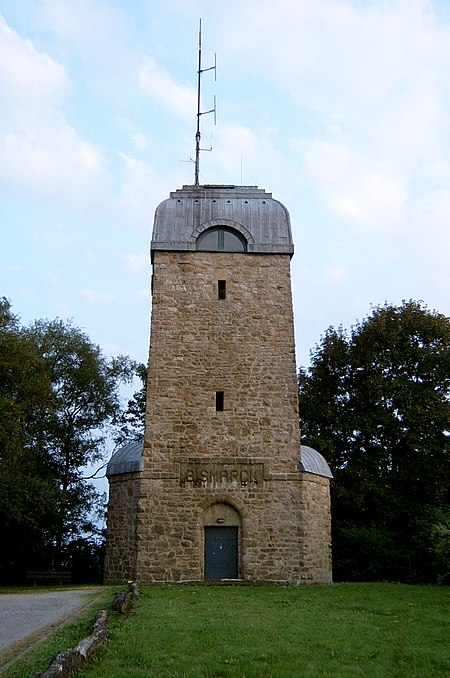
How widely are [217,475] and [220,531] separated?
1514 millimetres

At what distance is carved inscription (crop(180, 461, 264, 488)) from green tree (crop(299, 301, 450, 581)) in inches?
288

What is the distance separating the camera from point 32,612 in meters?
12.7

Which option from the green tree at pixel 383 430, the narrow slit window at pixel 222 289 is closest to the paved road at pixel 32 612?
the narrow slit window at pixel 222 289

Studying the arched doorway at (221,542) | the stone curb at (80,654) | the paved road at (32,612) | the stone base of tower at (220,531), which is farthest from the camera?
the arched doorway at (221,542)

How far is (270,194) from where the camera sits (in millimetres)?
23609

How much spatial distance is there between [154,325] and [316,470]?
6.34m

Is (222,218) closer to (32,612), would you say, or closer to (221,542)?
A: (221,542)

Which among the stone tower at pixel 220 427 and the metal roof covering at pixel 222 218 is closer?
the stone tower at pixel 220 427

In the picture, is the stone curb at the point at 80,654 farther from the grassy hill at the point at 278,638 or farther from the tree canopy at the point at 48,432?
the tree canopy at the point at 48,432

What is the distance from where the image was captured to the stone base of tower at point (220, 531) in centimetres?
1955

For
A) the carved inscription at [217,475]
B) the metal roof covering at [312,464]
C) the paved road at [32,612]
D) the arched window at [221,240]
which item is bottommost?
the paved road at [32,612]

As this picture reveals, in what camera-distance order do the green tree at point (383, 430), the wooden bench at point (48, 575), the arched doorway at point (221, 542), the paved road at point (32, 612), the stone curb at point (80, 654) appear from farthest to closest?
1. the green tree at point (383, 430)
2. the wooden bench at point (48, 575)
3. the arched doorway at point (221, 542)
4. the paved road at point (32, 612)
5. the stone curb at point (80, 654)

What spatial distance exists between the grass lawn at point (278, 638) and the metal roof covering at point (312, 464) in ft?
19.2

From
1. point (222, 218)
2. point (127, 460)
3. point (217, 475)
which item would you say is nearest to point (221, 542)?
point (217, 475)
